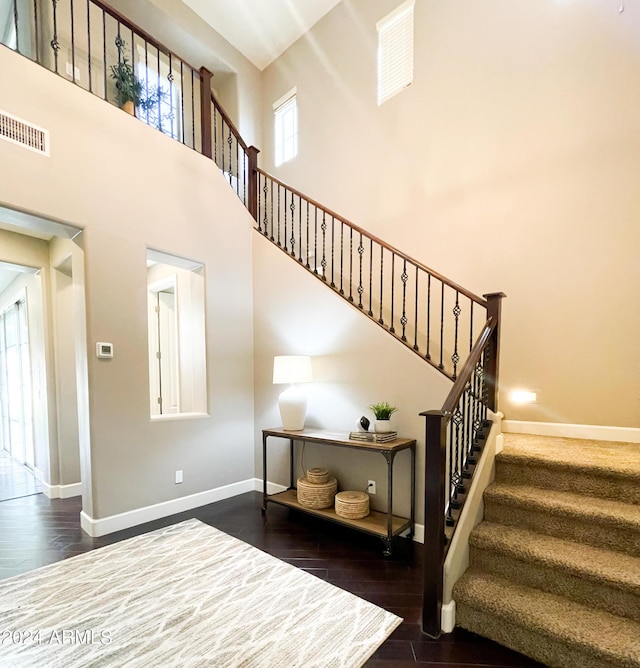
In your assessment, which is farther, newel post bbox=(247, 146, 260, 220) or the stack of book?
newel post bbox=(247, 146, 260, 220)

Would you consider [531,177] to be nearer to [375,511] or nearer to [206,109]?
[375,511]

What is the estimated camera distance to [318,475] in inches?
129

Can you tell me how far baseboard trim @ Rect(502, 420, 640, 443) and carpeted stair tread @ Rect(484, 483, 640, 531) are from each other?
96 centimetres

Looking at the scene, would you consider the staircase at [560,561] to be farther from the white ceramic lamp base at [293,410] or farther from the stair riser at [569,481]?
the white ceramic lamp base at [293,410]

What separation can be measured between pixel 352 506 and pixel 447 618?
1.12m

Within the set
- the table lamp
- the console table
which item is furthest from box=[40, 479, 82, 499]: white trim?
the table lamp

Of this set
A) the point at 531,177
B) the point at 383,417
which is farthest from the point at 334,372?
the point at 531,177

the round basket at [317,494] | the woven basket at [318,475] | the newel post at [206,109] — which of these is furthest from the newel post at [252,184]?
the round basket at [317,494]

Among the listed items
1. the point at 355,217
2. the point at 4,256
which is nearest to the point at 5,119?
the point at 4,256

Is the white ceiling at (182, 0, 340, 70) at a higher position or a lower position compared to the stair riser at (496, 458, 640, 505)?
higher

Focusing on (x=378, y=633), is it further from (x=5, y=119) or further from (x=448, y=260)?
(x=5, y=119)

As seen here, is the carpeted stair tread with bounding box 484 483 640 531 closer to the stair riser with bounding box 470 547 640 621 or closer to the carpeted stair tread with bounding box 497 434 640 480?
the carpeted stair tread with bounding box 497 434 640 480

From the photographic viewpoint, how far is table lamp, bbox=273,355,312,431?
3.46 metres

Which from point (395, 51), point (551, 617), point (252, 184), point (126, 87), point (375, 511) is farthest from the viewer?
point (252, 184)
